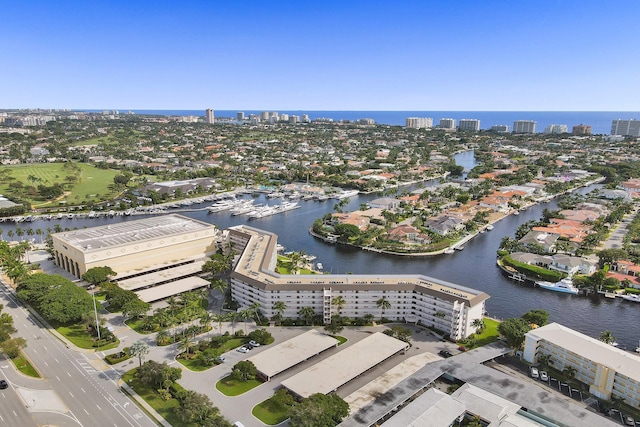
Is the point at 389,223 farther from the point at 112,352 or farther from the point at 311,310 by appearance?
the point at 112,352

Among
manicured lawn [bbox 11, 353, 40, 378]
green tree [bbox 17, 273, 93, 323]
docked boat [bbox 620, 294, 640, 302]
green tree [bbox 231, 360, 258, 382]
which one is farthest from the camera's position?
docked boat [bbox 620, 294, 640, 302]

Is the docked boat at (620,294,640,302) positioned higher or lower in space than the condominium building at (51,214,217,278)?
lower

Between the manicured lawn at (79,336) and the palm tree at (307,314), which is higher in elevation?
the palm tree at (307,314)

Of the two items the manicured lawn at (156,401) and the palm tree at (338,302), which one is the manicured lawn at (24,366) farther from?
the palm tree at (338,302)

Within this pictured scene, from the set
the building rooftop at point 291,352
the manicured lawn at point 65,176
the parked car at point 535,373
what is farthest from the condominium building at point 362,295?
the manicured lawn at point 65,176

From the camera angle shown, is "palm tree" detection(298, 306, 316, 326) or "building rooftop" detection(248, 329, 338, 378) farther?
"palm tree" detection(298, 306, 316, 326)

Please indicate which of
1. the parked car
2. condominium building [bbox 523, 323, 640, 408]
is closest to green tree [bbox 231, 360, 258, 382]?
the parked car

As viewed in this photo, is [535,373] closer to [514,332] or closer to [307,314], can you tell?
[514,332]

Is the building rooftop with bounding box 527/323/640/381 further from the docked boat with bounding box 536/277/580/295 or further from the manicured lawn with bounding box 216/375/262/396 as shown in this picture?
the manicured lawn with bounding box 216/375/262/396
